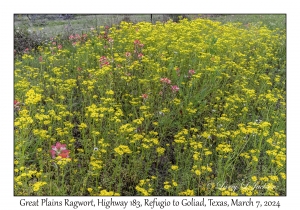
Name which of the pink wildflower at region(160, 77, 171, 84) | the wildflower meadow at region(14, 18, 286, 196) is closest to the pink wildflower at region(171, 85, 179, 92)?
the wildflower meadow at region(14, 18, 286, 196)

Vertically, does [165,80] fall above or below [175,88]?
above

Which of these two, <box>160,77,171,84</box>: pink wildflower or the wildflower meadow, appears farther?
<box>160,77,171,84</box>: pink wildflower

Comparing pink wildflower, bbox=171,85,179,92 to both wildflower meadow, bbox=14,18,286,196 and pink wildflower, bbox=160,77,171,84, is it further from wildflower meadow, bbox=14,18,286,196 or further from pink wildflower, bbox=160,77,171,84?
pink wildflower, bbox=160,77,171,84

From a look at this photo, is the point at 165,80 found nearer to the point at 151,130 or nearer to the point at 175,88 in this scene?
the point at 175,88

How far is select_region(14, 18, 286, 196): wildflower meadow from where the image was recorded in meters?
3.28

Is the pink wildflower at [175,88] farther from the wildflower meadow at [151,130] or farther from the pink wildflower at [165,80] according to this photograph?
the pink wildflower at [165,80]

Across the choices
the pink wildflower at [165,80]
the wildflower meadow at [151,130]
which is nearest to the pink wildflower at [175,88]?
the wildflower meadow at [151,130]

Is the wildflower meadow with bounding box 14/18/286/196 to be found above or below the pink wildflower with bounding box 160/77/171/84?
below

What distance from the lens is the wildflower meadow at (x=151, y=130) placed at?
3275 mm

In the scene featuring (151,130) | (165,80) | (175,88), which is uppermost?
(165,80)

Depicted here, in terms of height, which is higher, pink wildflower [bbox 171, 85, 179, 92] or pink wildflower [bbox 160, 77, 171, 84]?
pink wildflower [bbox 160, 77, 171, 84]

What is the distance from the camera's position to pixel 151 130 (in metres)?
4.14

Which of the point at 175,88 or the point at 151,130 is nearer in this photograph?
the point at 151,130

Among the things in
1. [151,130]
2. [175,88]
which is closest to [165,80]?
[175,88]
